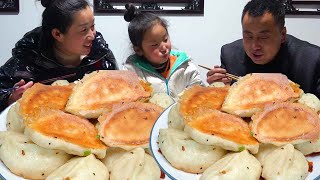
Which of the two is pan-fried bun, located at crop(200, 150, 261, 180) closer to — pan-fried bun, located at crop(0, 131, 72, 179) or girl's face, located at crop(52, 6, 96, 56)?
pan-fried bun, located at crop(0, 131, 72, 179)

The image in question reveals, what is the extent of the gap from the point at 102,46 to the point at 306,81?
41.5 inches

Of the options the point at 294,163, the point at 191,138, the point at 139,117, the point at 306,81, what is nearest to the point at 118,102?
the point at 139,117

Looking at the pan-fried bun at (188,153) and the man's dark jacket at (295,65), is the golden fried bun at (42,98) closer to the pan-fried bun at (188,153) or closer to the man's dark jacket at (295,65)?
the pan-fried bun at (188,153)

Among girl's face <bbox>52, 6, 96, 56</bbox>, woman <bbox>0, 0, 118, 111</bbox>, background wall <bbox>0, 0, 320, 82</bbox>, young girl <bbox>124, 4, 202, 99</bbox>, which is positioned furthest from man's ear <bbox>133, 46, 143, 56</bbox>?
background wall <bbox>0, 0, 320, 82</bbox>

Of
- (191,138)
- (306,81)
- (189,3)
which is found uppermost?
(189,3)

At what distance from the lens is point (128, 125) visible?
0.86 metres

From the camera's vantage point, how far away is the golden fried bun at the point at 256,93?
2.87 ft

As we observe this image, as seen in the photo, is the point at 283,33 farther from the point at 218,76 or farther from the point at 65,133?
the point at 65,133

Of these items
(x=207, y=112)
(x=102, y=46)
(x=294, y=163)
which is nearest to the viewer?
(x=294, y=163)

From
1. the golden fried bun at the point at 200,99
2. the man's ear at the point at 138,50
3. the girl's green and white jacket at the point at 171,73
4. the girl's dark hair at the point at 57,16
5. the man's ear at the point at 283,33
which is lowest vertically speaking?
the girl's green and white jacket at the point at 171,73

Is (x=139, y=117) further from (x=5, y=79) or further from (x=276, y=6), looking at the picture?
(x=5, y=79)

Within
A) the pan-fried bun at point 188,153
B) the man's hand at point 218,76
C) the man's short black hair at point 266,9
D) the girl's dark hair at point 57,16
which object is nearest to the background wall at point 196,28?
the girl's dark hair at point 57,16

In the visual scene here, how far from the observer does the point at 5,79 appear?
5.90 feet

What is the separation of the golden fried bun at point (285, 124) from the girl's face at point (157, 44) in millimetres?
1110
